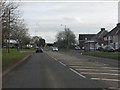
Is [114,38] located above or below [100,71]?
above

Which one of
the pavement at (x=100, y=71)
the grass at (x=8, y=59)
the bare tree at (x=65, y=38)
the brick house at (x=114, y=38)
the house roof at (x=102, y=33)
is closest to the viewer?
the pavement at (x=100, y=71)

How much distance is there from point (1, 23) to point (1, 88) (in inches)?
701

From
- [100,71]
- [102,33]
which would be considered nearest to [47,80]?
[100,71]

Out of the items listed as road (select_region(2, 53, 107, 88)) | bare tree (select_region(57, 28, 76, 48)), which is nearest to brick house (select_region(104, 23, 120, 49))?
bare tree (select_region(57, 28, 76, 48))

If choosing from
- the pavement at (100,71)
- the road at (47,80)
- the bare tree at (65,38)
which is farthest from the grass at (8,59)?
the bare tree at (65,38)

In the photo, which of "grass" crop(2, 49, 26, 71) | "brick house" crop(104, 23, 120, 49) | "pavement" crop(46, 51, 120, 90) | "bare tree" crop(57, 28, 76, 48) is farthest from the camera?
"bare tree" crop(57, 28, 76, 48)

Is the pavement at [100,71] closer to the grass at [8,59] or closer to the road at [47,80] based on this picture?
the road at [47,80]

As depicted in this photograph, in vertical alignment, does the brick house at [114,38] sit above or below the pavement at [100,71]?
above

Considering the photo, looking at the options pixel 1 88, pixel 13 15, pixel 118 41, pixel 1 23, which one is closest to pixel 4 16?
pixel 1 23

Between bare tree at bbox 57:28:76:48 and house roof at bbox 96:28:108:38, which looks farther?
house roof at bbox 96:28:108:38

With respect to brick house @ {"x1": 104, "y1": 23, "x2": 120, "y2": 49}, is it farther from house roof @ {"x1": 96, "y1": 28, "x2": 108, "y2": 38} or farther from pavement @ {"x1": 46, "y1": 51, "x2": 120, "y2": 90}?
pavement @ {"x1": 46, "y1": 51, "x2": 120, "y2": 90}

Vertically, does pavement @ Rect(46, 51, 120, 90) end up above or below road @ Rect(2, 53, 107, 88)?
above

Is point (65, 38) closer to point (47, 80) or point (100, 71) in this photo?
point (100, 71)

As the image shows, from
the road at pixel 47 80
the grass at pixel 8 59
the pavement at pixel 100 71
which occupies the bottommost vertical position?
the road at pixel 47 80
